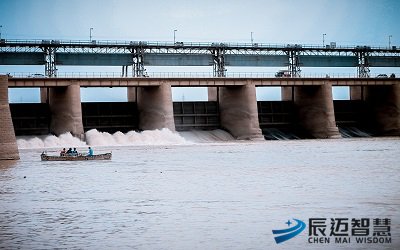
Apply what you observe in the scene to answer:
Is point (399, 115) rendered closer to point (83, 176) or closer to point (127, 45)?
point (127, 45)

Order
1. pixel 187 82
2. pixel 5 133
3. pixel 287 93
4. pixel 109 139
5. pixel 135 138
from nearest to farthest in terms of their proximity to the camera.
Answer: pixel 5 133
pixel 109 139
pixel 135 138
pixel 187 82
pixel 287 93

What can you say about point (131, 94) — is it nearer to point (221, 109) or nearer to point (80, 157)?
point (221, 109)

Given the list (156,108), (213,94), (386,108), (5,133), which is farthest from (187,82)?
(5,133)

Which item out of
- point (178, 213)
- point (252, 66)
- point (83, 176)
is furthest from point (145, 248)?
point (252, 66)

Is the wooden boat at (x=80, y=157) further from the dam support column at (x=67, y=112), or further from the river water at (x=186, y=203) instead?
the dam support column at (x=67, y=112)

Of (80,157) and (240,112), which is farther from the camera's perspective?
(240,112)

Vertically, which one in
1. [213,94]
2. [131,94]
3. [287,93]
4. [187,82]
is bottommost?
[287,93]

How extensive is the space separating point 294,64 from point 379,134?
14.3m

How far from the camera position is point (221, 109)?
8050cm

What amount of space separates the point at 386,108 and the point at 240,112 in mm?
21663

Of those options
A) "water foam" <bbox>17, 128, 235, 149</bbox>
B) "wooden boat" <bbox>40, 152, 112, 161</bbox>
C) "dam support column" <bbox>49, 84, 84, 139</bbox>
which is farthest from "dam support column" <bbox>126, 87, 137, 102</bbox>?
"wooden boat" <bbox>40, 152, 112, 161</bbox>

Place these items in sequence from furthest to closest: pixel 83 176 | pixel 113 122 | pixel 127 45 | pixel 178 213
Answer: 1. pixel 127 45
2. pixel 113 122
3. pixel 83 176
4. pixel 178 213

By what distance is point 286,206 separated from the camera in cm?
2112

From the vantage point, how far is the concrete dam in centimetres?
7125
